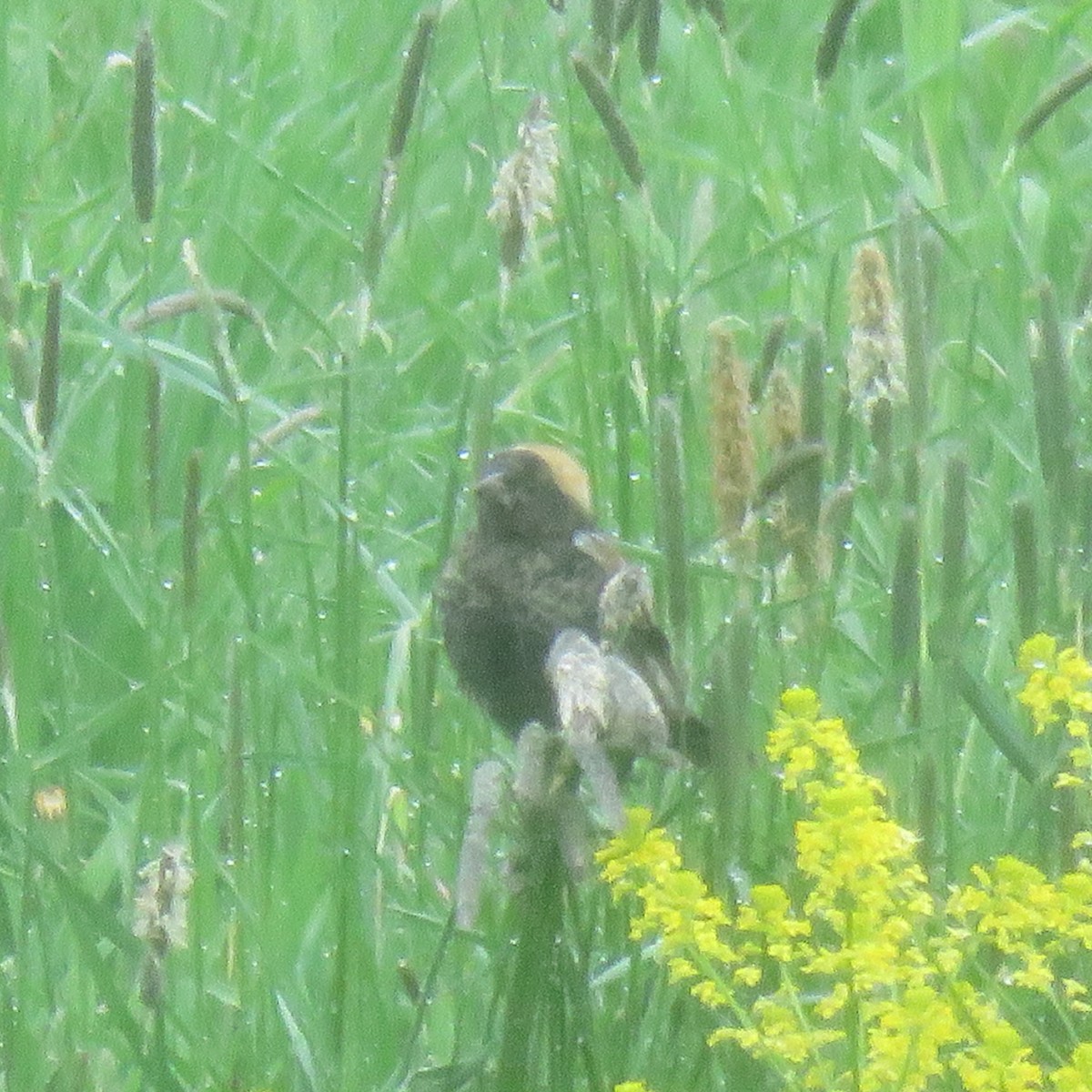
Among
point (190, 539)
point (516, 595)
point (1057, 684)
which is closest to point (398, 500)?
point (516, 595)

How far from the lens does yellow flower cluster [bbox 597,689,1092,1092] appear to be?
3.80 feet

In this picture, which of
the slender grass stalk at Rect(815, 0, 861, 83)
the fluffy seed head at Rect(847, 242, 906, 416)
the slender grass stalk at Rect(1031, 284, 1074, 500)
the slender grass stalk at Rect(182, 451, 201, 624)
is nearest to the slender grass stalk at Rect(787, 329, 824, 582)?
the fluffy seed head at Rect(847, 242, 906, 416)

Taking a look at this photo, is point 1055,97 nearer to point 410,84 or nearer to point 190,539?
point 410,84

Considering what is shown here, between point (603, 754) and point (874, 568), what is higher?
point (874, 568)

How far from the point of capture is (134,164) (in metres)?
1.40

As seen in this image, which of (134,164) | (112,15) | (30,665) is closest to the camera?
(134,164)

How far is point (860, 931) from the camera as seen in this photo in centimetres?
122

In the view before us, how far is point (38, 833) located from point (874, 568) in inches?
26.1

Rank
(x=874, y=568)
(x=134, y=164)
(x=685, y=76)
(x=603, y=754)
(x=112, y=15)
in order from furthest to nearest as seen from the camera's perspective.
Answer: (x=112, y=15) → (x=685, y=76) → (x=874, y=568) → (x=134, y=164) → (x=603, y=754)

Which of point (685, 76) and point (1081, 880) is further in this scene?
point (685, 76)

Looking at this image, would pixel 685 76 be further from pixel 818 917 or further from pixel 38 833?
pixel 38 833

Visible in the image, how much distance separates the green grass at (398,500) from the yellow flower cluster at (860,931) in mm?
76

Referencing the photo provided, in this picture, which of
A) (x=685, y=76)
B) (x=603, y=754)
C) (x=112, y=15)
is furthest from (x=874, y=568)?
(x=112, y=15)

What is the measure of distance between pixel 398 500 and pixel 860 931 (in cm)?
138
